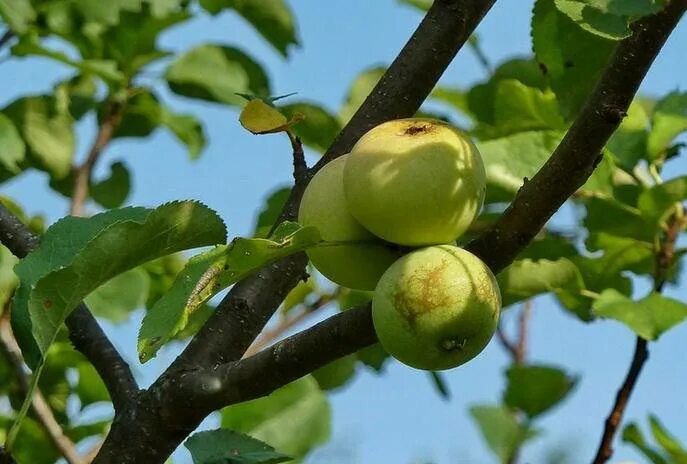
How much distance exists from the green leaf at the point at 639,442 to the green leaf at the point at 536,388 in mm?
113

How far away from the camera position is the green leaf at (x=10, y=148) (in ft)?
5.88

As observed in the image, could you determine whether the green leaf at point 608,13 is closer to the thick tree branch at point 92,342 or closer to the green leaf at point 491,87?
the thick tree branch at point 92,342

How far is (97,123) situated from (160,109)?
0.12 m

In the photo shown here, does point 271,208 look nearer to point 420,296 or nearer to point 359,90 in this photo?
point 359,90

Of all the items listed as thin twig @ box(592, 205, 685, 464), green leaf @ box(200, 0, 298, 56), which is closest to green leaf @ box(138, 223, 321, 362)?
thin twig @ box(592, 205, 685, 464)

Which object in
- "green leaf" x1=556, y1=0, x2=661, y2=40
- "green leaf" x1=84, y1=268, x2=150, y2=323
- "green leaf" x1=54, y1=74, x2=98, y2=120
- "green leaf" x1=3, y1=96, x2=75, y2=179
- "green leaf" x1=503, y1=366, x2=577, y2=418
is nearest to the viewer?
"green leaf" x1=556, y1=0, x2=661, y2=40

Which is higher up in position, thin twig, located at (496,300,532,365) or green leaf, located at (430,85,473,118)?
green leaf, located at (430,85,473,118)

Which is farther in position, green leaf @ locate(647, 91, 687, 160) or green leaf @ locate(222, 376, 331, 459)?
green leaf @ locate(647, 91, 687, 160)

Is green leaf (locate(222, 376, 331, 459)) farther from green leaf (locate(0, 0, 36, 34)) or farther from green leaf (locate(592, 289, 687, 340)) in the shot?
green leaf (locate(0, 0, 36, 34))

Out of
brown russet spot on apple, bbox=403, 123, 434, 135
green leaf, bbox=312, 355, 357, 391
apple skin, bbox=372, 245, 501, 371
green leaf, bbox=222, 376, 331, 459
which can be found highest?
brown russet spot on apple, bbox=403, 123, 434, 135

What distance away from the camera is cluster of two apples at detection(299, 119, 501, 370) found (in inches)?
30.7

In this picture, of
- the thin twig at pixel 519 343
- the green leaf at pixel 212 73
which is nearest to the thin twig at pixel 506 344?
the thin twig at pixel 519 343

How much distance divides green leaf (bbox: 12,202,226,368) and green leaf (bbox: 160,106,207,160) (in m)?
1.23

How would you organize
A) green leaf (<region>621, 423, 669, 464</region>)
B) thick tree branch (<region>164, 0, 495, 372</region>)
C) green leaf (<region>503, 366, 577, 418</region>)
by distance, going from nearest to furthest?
thick tree branch (<region>164, 0, 495, 372</region>), green leaf (<region>621, 423, 669, 464</region>), green leaf (<region>503, 366, 577, 418</region>)
